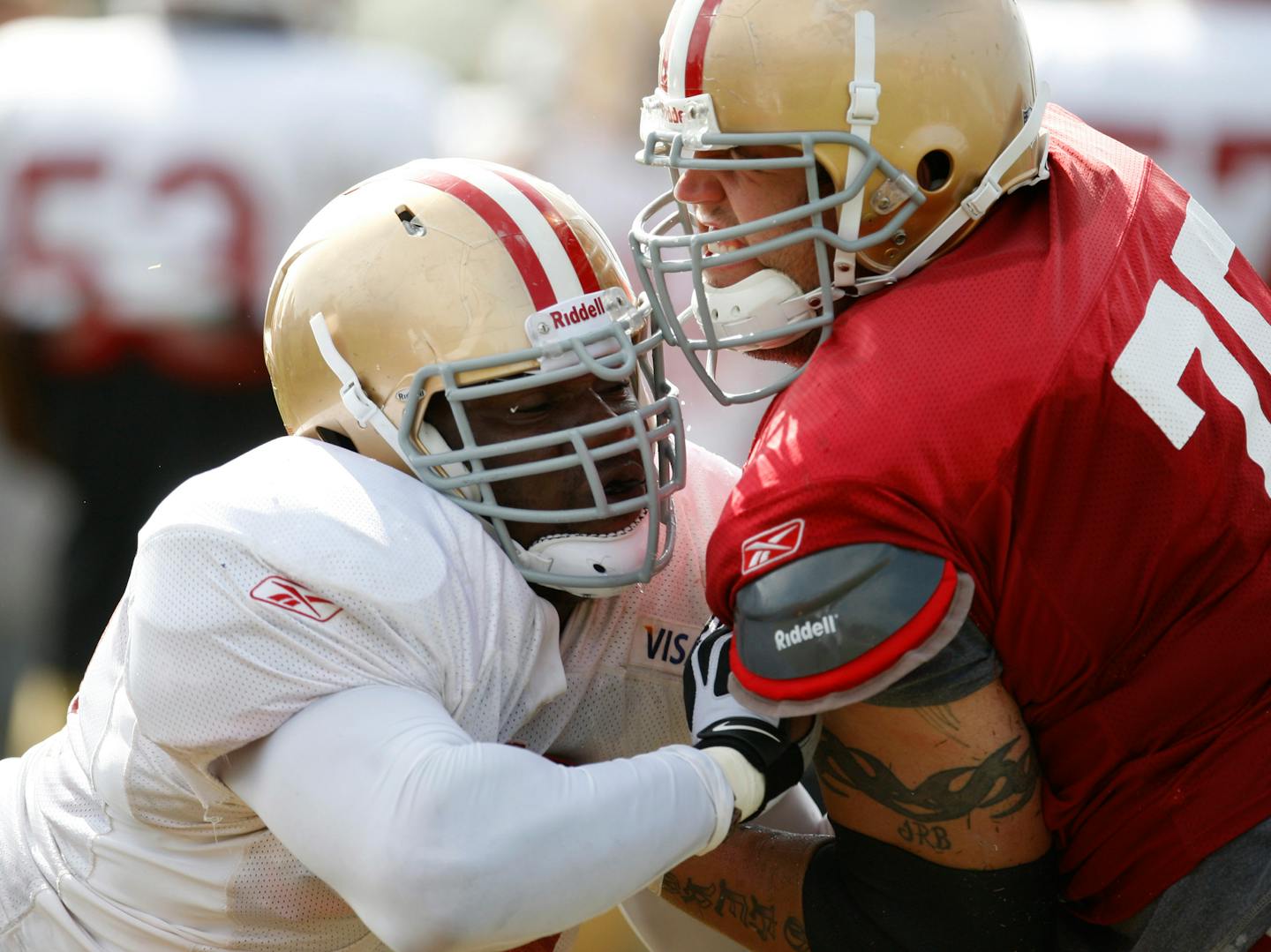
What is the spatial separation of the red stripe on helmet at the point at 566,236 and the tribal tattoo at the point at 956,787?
710 millimetres

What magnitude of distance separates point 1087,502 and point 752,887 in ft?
2.62

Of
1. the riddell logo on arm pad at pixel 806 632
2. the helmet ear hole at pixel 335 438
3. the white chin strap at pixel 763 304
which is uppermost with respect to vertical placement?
the white chin strap at pixel 763 304

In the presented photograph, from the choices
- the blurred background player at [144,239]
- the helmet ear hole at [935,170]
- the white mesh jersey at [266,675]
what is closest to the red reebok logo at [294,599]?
the white mesh jersey at [266,675]

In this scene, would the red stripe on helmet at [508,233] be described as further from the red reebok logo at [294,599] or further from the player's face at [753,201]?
the red reebok logo at [294,599]

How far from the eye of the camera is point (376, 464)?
1997mm

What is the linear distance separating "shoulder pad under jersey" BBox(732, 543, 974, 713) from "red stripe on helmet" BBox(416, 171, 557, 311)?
55cm

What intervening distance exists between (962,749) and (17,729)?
9.33ft

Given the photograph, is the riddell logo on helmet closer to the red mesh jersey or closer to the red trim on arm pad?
the red mesh jersey

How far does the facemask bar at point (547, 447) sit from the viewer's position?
201cm

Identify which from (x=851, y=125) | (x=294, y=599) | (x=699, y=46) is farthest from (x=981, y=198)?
(x=294, y=599)

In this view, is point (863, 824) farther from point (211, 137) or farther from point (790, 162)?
point (211, 137)

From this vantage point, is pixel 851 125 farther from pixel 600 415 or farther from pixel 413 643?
pixel 413 643

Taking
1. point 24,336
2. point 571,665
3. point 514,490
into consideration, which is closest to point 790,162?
point 514,490

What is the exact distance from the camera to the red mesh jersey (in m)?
1.79
